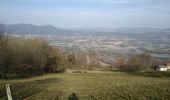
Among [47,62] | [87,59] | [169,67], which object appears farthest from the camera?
[87,59]

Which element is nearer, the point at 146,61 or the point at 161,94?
the point at 161,94

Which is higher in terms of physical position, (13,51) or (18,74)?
(13,51)

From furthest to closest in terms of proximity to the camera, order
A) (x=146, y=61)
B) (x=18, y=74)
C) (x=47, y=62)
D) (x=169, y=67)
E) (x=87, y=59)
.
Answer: (x=87, y=59)
(x=146, y=61)
(x=169, y=67)
(x=47, y=62)
(x=18, y=74)

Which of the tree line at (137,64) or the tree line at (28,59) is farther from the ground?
the tree line at (28,59)

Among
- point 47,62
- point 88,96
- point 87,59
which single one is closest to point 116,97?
point 88,96

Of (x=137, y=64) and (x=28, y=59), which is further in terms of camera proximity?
(x=137, y=64)

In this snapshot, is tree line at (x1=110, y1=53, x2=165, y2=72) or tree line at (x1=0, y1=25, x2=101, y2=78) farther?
tree line at (x1=110, y1=53, x2=165, y2=72)

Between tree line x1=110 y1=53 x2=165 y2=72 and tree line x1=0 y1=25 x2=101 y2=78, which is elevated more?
tree line x1=0 y1=25 x2=101 y2=78

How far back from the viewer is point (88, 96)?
15.8m

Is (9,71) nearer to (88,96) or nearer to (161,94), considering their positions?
(88,96)

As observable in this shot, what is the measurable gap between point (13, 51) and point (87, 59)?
128ft

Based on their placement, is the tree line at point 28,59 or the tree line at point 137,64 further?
Result: the tree line at point 137,64

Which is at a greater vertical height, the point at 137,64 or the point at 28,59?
the point at 28,59

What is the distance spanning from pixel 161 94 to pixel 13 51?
39907 millimetres
